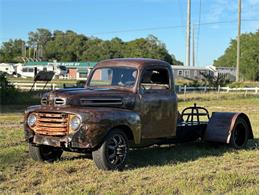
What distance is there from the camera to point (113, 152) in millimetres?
8273

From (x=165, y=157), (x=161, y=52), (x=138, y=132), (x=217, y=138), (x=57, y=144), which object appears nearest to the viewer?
(x=57, y=144)

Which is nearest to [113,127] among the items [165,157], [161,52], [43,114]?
[43,114]

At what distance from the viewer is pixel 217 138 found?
10812 millimetres

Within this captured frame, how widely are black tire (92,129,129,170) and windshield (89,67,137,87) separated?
45.4 inches

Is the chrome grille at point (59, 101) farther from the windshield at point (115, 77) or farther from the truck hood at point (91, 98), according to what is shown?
the windshield at point (115, 77)

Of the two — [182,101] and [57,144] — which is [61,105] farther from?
[182,101]

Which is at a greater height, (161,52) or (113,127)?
(161,52)

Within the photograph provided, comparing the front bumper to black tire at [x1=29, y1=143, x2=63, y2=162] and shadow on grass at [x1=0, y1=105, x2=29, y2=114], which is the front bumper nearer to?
black tire at [x1=29, y1=143, x2=63, y2=162]

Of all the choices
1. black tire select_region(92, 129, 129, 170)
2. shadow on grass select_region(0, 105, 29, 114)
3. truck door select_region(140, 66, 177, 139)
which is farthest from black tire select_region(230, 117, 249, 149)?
shadow on grass select_region(0, 105, 29, 114)

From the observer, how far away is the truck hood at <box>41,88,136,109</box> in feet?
26.6

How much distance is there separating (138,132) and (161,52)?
96847 millimetres

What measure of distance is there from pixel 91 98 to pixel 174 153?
2.79m

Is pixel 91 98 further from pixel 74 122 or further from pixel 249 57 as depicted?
pixel 249 57

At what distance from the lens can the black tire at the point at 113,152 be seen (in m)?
8.05
